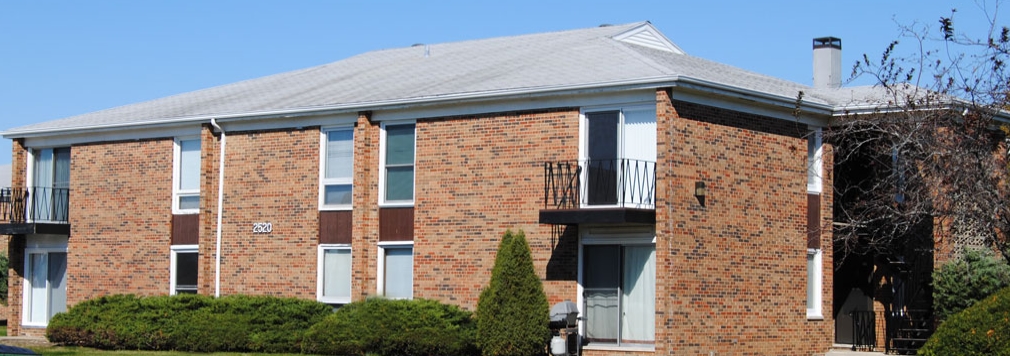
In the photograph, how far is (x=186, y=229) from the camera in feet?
97.8

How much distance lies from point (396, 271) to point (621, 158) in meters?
5.49

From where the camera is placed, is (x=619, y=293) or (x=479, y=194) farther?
(x=479, y=194)

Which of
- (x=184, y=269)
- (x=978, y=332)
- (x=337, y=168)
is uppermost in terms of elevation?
(x=337, y=168)

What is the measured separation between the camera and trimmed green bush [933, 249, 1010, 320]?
25.3 m

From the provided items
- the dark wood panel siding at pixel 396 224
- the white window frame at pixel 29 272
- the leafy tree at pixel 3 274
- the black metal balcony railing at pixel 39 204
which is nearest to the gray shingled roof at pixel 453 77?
the black metal balcony railing at pixel 39 204

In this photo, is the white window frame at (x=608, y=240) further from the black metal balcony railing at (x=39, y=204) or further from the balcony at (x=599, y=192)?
the black metal balcony railing at (x=39, y=204)

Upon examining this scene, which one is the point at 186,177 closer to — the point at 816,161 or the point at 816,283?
the point at 816,161

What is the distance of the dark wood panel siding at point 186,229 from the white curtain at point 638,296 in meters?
9.89

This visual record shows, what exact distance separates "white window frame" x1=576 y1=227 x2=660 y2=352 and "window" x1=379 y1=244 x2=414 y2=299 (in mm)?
3667

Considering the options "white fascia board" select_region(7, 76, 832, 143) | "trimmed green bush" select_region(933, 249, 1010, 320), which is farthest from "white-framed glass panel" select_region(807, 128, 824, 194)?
"trimmed green bush" select_region(933, 249, 1010, 320)

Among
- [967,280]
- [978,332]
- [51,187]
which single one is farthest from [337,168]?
[978,332]

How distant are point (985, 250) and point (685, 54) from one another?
8270mm

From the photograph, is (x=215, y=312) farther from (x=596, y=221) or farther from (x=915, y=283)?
(x=915, y=283)

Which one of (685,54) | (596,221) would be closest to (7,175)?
(685,54)
